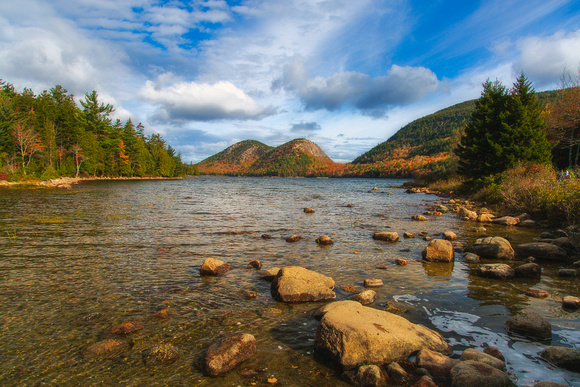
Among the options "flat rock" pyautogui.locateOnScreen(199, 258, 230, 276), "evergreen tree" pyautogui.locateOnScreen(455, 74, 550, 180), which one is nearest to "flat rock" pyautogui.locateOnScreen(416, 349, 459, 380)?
"flat rock" pyautogui.locateOnScreen(199, 258, 230, 276)

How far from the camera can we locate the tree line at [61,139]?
58.1 metres

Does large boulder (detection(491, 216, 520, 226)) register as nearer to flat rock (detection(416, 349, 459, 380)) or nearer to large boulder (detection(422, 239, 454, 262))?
large boulder (detection(422, 239, 454, 262))

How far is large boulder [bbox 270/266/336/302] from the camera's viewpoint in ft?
27.7

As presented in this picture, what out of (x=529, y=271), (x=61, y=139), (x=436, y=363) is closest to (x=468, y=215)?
(x=529, y=271)

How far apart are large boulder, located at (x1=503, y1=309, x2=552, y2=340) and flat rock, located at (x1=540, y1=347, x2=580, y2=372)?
997 mm

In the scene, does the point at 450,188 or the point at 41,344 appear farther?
the point at 450,188

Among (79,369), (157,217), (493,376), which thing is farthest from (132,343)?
(157,217)

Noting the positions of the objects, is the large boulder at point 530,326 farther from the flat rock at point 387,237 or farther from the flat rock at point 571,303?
the flat rock at point 387,237

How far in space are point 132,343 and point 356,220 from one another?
20810mm

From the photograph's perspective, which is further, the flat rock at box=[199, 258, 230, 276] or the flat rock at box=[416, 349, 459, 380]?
the flat rock at box=[199, 258, 230, 276]

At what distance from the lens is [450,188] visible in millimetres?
56781

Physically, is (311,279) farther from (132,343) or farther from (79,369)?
(79,369)

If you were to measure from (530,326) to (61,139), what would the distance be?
337 feet

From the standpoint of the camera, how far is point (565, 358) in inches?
207
